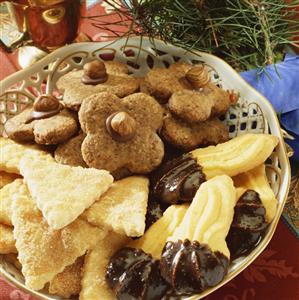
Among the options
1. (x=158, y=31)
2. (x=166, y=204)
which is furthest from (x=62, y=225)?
(x=158, y=31)

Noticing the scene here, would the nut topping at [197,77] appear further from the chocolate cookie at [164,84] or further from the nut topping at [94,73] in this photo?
the nut topping at [94,73]

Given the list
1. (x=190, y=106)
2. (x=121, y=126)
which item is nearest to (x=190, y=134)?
(x=190, y=106)

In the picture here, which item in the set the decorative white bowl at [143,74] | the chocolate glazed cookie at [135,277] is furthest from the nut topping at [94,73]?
the chocolate glazed cookie at [135,277]

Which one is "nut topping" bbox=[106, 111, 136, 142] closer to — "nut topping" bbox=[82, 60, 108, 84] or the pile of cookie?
the pile of cookie

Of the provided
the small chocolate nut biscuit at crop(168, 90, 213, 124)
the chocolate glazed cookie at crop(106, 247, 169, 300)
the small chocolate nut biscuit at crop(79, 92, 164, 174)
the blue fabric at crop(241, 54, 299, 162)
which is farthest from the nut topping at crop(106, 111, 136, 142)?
the blue fabric at crop(241, 54, 299, 162)

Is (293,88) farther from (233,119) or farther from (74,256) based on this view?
(74,256)

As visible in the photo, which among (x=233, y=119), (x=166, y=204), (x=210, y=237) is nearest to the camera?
(x=210, y=237)
